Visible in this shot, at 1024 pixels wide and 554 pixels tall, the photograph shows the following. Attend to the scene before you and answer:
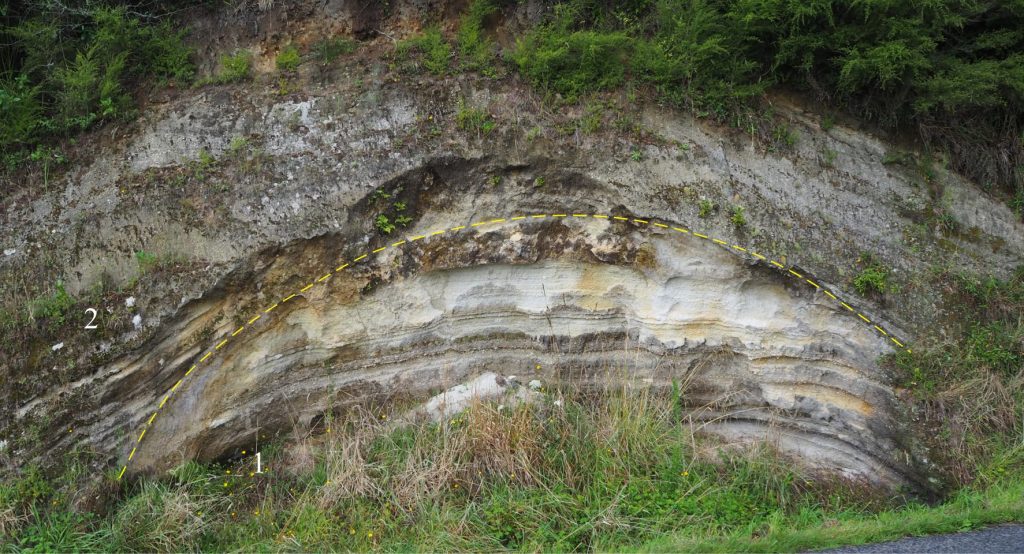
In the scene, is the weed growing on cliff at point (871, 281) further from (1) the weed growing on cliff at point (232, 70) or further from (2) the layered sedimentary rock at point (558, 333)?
(1) the weed growing on cliff at point (232, 70)

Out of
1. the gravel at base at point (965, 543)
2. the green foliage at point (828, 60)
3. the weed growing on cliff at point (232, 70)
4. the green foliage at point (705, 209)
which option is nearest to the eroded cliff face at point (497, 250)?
the green foliage at point (705, 209)

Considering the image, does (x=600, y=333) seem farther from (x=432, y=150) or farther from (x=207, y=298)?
(x=207, y=298)

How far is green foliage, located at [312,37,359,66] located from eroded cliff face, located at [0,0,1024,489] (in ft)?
0.52

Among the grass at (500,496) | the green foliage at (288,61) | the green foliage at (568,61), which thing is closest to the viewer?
the grass at (500,496)

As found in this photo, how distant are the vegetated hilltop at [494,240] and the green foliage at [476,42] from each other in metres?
0.03

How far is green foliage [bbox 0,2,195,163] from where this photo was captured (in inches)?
229

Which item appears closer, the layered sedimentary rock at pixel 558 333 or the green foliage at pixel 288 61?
the layered sedimentary rock at pixel 558 333

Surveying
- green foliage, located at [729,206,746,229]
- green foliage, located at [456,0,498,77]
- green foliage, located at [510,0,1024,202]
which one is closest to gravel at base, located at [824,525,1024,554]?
green foliage, located at [729,206,746,229]

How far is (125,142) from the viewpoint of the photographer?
5.89m

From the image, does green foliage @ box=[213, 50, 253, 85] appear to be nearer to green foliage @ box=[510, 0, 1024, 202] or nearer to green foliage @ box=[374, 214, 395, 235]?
green foliage @ box=[374, 214, 395, 235]

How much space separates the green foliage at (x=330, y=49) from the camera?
20.7ft

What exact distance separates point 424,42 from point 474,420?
10.7 ft

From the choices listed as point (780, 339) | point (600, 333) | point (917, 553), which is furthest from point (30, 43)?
point (917, 553)

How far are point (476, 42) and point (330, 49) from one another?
1.26 m
